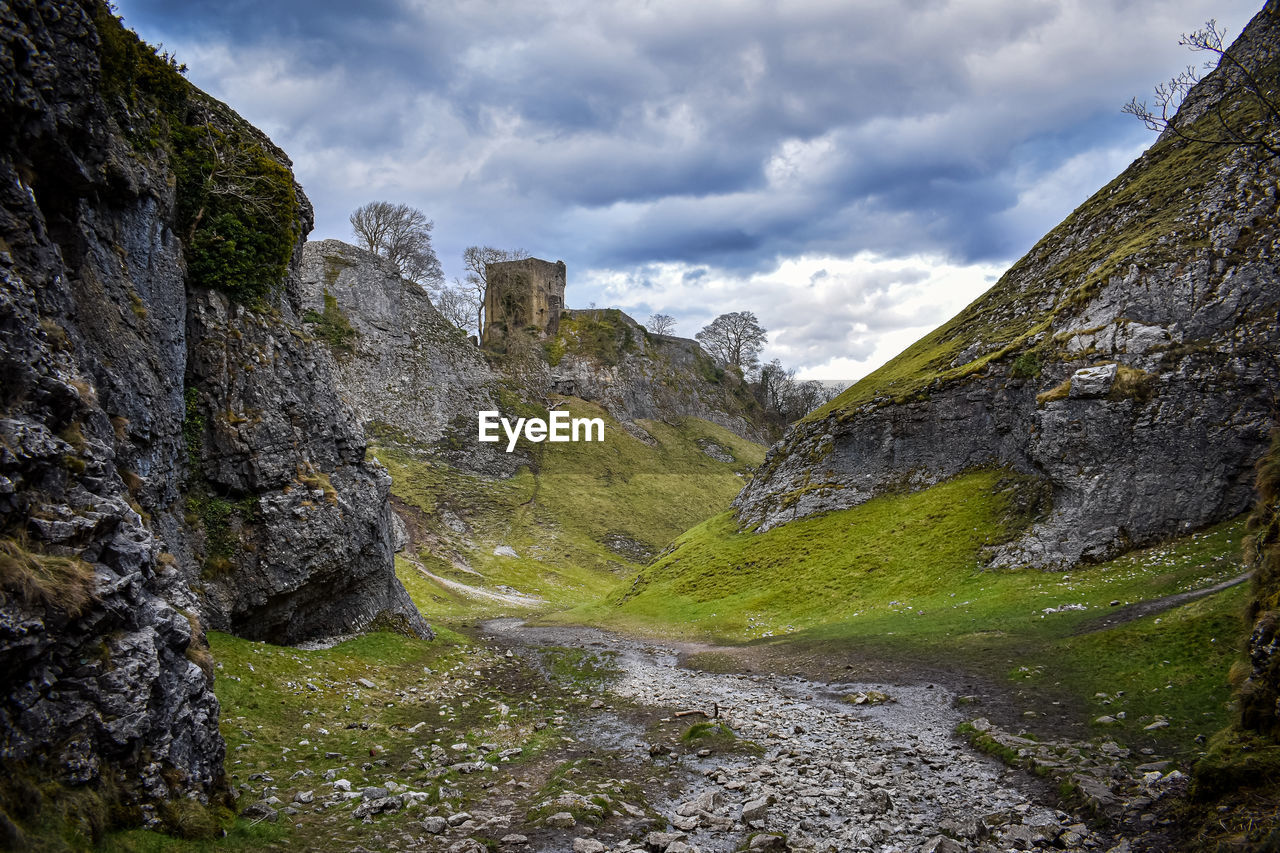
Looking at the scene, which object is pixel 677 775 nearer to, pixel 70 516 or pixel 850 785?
pixel 850 785

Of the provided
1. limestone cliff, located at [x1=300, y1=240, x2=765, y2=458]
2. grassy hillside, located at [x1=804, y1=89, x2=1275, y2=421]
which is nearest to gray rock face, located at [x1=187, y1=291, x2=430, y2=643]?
grassy hillside, located at [x1=804, y1=89, x2=1275, y2=421]

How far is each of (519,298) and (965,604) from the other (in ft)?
313

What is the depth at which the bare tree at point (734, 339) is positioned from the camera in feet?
464

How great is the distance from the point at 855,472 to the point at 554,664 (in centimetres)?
2788

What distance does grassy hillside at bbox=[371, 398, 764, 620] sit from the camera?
2566 inches

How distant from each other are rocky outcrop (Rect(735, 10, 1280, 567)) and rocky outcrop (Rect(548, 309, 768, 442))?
6848 cm

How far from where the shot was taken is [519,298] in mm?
112750

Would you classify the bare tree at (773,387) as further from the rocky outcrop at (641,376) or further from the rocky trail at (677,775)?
the rocky trail at (677,775)

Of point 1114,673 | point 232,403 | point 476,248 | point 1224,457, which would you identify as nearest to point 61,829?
point 232,403

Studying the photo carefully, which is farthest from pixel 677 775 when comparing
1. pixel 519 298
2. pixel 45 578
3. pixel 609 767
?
pixel 519 298

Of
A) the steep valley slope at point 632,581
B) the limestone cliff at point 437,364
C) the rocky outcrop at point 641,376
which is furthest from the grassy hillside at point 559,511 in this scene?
the steep valley slope at point 632,581

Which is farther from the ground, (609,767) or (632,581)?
(609,767)

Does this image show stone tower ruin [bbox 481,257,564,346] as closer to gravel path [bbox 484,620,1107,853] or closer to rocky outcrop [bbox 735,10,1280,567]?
rocky outcrop [bbox 735,10,1280,567]

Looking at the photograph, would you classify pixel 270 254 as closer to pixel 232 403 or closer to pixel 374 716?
pixel 232 403
